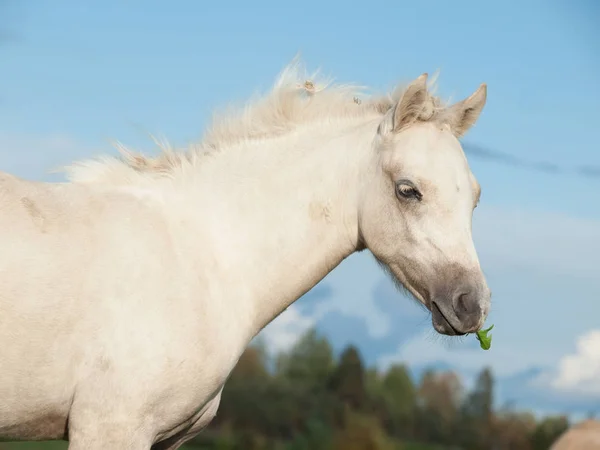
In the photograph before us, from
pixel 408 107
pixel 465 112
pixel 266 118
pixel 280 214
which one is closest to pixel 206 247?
pixel 280 214

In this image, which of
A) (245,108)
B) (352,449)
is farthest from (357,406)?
(245,108)

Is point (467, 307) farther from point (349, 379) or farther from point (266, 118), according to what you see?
point (349, 379)

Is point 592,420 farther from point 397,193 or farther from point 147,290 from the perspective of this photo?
→ point 147,290

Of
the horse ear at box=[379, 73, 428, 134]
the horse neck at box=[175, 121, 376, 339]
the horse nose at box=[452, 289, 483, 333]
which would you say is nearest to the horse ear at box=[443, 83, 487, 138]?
the horse ear at box=[379, 73, 428, 134]

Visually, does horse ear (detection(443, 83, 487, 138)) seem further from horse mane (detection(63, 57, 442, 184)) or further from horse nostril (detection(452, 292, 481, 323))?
horse nostril (detection(452, 292, 481, 323))

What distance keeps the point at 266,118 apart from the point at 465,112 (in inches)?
56.1

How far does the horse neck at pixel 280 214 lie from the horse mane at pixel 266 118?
0.15m

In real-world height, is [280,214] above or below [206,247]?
above

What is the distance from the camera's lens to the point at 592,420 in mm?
10062

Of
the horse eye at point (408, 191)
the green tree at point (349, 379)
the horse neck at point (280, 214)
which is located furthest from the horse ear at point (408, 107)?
the green tree at point (349, 379)

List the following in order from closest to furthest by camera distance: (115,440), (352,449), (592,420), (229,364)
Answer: (115,440) < (229,364) < (592,420) < (352,449)

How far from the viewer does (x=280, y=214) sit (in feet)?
17.5

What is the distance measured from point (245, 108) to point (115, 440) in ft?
8.08

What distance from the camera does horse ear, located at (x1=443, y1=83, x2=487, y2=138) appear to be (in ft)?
18.1
